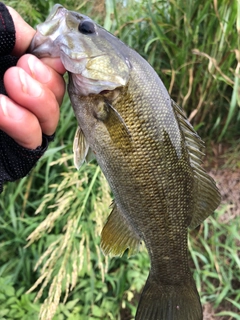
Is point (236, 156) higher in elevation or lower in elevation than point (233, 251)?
higher

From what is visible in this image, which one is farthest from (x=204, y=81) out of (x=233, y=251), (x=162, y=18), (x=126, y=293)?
(x=126, y=293)

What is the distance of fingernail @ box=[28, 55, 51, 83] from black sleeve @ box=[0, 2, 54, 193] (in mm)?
155

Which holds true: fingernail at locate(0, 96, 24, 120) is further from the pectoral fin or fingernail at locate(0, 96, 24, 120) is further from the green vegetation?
the green vegetation

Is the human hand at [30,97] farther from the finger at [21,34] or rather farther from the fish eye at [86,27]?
the fish eye at [86,27]

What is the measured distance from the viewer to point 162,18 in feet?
8.54

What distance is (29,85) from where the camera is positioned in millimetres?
1000

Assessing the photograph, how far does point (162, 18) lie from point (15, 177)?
1.83 m

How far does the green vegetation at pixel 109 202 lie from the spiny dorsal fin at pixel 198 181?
71cm

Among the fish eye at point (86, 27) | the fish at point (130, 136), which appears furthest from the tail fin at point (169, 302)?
the fish eye at point (86, 27)

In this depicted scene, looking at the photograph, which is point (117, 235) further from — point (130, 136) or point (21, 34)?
point (21, 34)

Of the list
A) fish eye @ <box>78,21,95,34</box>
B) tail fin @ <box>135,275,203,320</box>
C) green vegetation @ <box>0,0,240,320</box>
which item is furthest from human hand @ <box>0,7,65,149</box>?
green vegetation @ <box>0,0,240,320</box>

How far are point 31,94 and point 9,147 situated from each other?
0.86ft

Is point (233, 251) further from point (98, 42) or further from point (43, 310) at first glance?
point (98, 42)

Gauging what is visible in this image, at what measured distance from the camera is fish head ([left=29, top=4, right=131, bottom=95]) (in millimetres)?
1083
